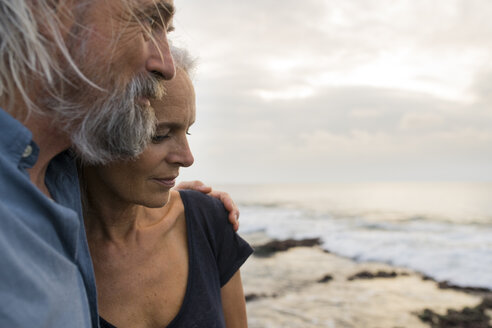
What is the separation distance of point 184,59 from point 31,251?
52.5 inches

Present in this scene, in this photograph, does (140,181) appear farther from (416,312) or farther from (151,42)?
(416,312)

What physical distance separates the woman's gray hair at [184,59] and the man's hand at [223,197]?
75 centimetres

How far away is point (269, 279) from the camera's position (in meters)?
13.6

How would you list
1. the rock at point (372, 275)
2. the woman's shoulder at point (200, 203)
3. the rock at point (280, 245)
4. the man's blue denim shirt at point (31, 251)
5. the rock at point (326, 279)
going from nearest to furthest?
the man's blue denim shirt at point (31, 251) < the woman's shoulder at point (200, 203) < the rock at point (326, 279) < the rock at point (372, 275) < the rock at point (280, 245)

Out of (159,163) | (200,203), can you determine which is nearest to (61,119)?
(159,163)

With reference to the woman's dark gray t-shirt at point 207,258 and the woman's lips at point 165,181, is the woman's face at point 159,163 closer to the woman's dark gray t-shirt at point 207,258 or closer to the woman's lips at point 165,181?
the woman's lips at point 165,181

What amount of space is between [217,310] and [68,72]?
1418mm

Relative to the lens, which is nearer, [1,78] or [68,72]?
[1,78]

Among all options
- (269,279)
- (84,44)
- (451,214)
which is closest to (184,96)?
(84,44)

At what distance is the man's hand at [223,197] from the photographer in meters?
2.43

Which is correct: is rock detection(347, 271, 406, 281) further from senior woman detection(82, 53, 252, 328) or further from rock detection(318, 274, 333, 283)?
senior woman detection(82, 53, 252, 328)

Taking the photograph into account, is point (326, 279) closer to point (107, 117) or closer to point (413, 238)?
point (413, 238)

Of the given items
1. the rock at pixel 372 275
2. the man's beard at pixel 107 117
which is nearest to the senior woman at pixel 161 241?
the man's beard at pixel 107 117

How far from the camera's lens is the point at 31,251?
1177 millimetres
